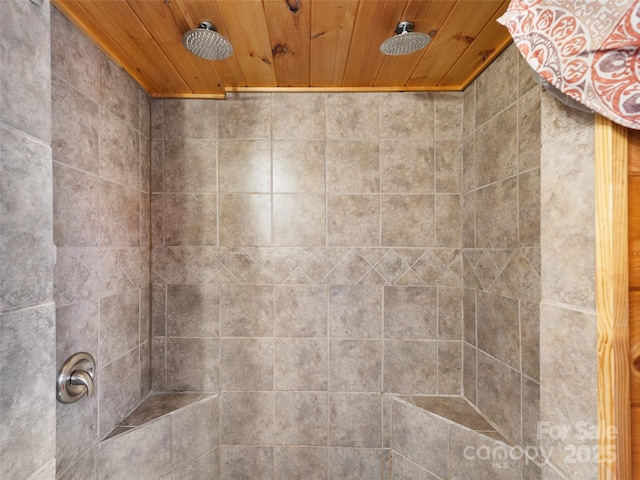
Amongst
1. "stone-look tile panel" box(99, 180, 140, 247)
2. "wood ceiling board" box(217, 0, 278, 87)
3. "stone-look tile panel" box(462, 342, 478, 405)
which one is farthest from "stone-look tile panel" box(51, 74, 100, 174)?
"stone-look tile panel" box(462, 342, 478, 405)

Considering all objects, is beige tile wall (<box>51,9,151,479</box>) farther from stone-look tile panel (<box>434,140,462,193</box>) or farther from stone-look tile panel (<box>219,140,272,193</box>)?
stone-look tile panel (<box>434,140,462,193</box>)

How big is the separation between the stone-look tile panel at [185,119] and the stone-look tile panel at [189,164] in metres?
0.04

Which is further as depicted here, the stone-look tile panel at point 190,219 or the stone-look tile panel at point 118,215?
the stone-look tile panel at point 190,219

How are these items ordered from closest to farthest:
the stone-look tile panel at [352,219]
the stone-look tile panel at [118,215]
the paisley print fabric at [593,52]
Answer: the paisley print fabric at [593,52] < the stone-look tile panel at [118,215] < the stone-look tile panel at [352,219]

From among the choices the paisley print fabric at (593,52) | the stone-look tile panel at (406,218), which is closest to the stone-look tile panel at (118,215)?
the stone-look tile panel at (406,218)

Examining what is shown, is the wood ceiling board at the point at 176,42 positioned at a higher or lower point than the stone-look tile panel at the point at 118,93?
higher

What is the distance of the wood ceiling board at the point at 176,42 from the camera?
0.96 metres

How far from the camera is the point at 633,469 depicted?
51cm

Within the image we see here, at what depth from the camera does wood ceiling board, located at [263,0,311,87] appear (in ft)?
3.20

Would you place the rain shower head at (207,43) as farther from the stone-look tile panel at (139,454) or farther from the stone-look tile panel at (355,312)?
the stone-look tile panel at (139,454)

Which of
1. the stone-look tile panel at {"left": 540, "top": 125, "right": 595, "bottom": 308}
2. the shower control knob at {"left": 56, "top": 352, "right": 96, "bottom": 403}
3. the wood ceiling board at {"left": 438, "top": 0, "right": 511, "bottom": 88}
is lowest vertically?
the shower control knob at {"left": 56, "top": 352, "right": 96, "bottom": 403}

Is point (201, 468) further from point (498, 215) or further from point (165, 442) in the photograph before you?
point (498, 215)

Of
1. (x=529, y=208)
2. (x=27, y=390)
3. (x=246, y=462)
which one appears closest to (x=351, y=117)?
(x=529, y=208)

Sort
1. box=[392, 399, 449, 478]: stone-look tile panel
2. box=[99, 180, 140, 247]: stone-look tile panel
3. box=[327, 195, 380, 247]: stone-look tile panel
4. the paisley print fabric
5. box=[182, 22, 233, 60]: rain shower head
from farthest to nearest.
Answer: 1. box=[327, 195, 380, 247]: stone-look tile panel
2. box=[392, 399, 449, 478]: stone-look tile panel
3. box=[99, 180, 140, 247]: stone-look tile panel
4. box=[182, 22, 233, 60]: rain shower head
5. the paisley print fabric
